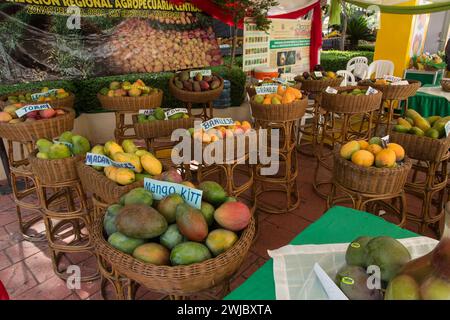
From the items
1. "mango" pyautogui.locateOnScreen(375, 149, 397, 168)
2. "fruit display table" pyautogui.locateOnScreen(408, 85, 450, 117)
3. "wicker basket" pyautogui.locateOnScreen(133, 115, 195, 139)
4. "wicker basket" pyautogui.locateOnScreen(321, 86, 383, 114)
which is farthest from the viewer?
"fruit display table" pyautogui.locateOnScreen(408, 85, 450, 117)

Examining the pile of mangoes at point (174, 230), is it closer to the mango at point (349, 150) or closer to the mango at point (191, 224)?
the mango at point (191, 224)

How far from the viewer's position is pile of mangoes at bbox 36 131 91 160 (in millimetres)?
1641

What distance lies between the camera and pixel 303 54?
508cm

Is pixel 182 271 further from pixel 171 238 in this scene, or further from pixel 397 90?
pixel 397 90

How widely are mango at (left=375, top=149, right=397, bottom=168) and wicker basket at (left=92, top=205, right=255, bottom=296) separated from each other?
0.92m

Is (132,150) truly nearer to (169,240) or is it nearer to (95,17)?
(169,240)

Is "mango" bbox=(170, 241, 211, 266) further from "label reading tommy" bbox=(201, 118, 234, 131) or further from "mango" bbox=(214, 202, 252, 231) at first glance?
"label reading tommy" bbox=(201, 118, 234, 131)

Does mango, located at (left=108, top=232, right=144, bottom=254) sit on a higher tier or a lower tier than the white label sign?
lower

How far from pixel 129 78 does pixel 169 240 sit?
144 inches

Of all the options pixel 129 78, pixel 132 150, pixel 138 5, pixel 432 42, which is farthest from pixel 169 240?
pixel 432 42

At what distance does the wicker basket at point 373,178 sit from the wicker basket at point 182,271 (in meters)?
0.86

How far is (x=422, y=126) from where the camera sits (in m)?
1.98

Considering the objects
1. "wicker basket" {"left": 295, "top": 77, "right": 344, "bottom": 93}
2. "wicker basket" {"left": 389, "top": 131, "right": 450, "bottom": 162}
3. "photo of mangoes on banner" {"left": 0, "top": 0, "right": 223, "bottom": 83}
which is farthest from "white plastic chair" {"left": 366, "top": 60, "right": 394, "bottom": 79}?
"wicker basket" {"left": 389, "top": 131, "right": 450, "bottom": 162}

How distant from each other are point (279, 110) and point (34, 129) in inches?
66.2
